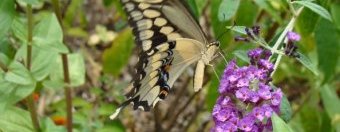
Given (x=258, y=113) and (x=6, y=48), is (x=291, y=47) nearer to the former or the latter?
(x=258, y=113)

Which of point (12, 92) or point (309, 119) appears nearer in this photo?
point (12, 92)

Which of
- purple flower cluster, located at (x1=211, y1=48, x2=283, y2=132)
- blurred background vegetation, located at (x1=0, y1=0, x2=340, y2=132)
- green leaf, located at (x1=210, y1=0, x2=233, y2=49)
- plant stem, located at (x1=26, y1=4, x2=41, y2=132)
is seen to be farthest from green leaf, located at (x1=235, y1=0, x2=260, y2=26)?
purple flower cluster, located at (x1=211, y1=48, x2=283, y2=132)

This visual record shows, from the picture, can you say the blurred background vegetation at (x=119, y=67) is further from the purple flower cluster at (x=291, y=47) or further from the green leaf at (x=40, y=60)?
the purple flower cluster at (x=291, y=47)

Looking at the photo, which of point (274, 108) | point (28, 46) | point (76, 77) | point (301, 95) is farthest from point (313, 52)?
point (274, 108)

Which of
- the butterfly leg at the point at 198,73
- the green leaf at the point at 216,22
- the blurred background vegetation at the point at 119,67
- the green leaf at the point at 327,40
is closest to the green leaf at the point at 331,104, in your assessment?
the blurred background vegetation at the point at 119,67

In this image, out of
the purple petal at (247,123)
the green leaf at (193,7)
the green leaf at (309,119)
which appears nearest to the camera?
the purple petal at (247,123)

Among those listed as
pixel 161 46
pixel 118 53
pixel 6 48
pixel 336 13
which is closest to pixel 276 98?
pixel 161 46
